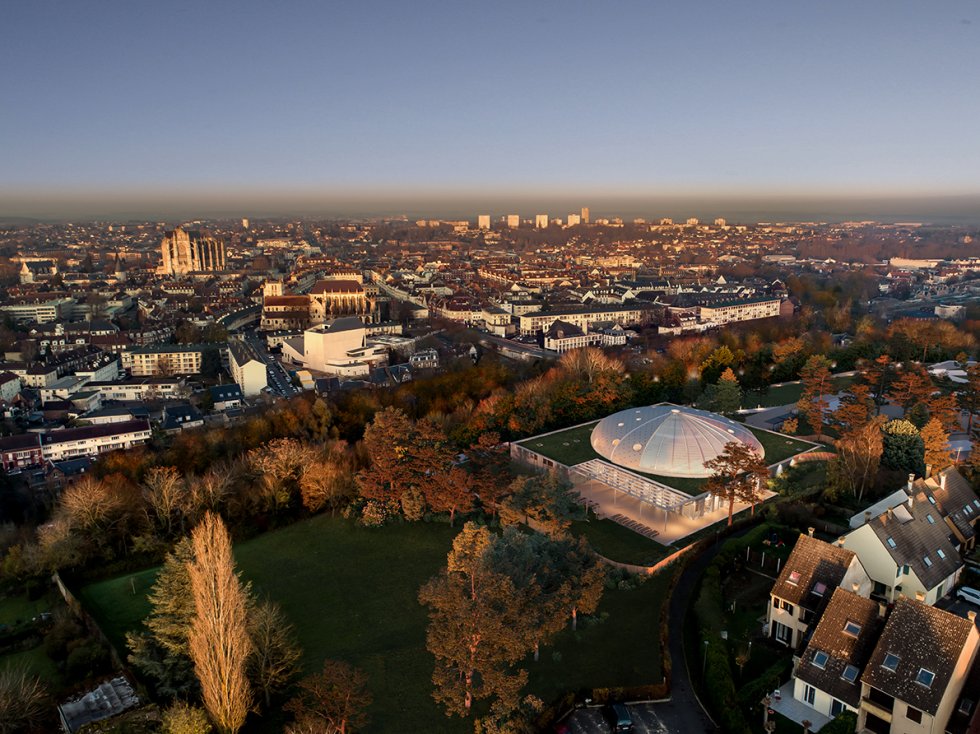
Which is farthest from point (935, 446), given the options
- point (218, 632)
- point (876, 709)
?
point (218, 632)

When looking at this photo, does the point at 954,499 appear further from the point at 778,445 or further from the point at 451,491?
the point at 451,491

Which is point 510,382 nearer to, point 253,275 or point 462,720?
point 462,720

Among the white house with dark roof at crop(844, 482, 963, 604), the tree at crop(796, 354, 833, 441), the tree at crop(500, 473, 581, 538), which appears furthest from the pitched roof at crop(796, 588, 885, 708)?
the tree at crop(796, 354, 833, 441)

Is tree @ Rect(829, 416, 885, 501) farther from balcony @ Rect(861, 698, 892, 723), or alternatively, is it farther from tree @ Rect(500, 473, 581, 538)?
balcony @ Rect(861, 698, 892, 723)

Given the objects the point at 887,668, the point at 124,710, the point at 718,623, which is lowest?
the point at 124,710

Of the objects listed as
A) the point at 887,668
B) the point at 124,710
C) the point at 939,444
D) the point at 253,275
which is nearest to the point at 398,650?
the point at 124,710

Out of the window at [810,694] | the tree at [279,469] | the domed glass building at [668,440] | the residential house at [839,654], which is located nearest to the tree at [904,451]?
the domed glass building at [668,440]

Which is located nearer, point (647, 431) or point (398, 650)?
point (398, 650)
